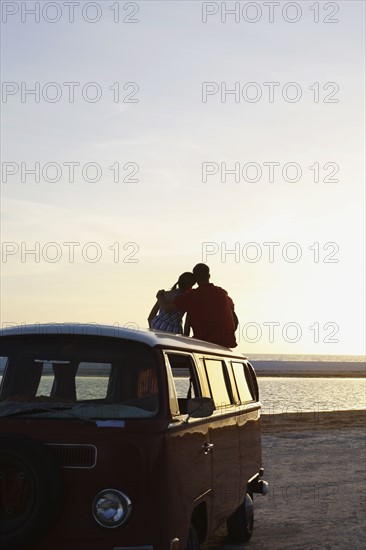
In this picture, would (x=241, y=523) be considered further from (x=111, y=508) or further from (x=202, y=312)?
(x=111, y=508)

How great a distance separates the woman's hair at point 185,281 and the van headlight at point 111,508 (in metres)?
5.83

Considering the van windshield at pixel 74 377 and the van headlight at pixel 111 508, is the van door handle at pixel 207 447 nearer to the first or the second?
the van windshield at pixel 74 377

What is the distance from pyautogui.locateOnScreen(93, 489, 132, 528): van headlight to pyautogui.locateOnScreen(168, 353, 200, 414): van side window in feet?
4.38

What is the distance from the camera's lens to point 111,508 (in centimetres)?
638

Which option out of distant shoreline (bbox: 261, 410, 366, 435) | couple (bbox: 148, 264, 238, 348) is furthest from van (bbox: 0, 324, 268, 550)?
distant shoreline (bbox: 261, 410, 366, 435)

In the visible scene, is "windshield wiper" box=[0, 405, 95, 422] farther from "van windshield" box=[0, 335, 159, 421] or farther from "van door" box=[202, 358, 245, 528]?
"van door" box=[202, 358, 245, 528]

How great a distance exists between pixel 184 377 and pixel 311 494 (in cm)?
660

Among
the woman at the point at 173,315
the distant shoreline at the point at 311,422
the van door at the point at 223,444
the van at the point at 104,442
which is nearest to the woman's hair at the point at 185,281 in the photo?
the woman at the point at 173,315

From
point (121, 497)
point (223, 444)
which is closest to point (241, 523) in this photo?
point (223, 444)

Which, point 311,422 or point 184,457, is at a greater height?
point 184,457

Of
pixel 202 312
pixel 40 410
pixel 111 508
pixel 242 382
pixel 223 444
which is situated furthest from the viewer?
pixel 202 312

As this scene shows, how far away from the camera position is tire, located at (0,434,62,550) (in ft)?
20.3

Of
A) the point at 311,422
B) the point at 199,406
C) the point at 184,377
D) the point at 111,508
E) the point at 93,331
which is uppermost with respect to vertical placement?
the point at 93,331

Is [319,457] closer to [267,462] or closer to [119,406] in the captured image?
[267,462]
